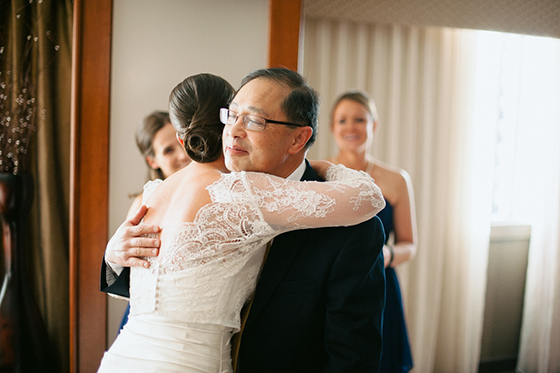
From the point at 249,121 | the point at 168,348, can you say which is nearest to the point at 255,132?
the point at 249,121

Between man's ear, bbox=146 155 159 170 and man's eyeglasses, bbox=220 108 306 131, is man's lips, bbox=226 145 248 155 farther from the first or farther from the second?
man's ear, bbox=146 155 159 170

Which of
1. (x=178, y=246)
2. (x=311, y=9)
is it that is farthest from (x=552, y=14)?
(x=178, y=246)

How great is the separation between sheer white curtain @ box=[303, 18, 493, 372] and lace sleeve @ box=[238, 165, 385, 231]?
1855 millimetres


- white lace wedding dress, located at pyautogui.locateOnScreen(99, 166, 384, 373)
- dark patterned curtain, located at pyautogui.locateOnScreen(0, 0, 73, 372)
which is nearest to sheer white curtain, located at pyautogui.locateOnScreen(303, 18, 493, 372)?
dark patterned curtain, located at pyautogui.locateOnScreen(0, 0, 73, 372)

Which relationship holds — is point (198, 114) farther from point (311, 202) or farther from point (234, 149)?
point (311, 202)

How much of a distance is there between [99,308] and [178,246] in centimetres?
134

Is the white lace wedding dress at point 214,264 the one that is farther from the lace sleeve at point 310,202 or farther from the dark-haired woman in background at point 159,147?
the dark-haired woman in background at point 159,147

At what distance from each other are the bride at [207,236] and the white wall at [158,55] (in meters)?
1.05

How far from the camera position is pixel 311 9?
2.74 metres

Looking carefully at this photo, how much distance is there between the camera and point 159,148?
209 centimetres

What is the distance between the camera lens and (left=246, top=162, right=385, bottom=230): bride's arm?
1062mm

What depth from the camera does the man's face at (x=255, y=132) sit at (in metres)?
1.17

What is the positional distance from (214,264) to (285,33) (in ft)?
5.05

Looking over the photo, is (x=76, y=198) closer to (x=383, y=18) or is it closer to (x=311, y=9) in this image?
(x=311, y=9)
